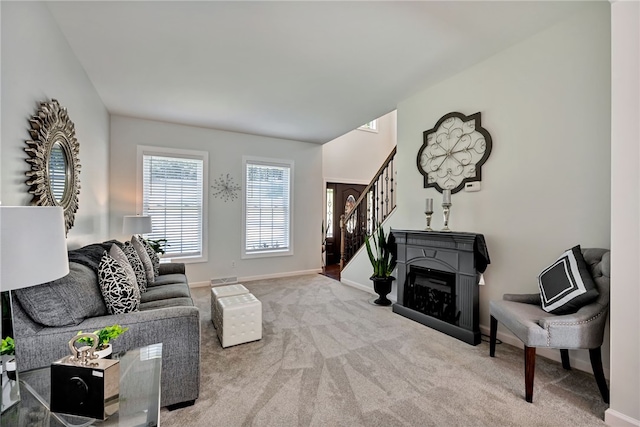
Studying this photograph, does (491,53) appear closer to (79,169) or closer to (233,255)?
(79,169)

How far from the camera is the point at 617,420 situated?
1.61 metres

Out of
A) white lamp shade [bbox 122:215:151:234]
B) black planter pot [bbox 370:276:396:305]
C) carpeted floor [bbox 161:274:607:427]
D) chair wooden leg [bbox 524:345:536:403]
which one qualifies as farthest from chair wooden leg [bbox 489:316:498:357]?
white lamp shade [bbox 122:215:151:234]

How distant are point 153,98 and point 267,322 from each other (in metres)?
3.16

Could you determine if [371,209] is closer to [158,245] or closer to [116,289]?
[158,245]

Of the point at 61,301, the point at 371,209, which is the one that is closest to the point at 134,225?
the point at 61,301

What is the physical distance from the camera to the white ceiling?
2148mm

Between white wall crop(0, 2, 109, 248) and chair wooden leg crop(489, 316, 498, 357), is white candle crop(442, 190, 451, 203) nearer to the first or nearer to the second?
chair wooden leg crop(489, 316, 498, 357)

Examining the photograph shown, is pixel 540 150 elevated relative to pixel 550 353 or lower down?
elevated

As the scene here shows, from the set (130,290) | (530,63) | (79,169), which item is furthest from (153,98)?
(530,63)

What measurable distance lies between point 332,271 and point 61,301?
4955 millimetres

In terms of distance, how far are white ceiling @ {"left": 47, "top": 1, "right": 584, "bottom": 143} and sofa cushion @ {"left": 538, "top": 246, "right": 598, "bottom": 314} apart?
1916mm

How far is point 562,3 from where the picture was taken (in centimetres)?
213

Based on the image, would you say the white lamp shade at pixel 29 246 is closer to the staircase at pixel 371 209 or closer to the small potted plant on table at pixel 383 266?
the small potted plant on table at pixel 383 266

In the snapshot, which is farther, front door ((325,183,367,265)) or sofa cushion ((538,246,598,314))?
front door ((325,183,367,265))
